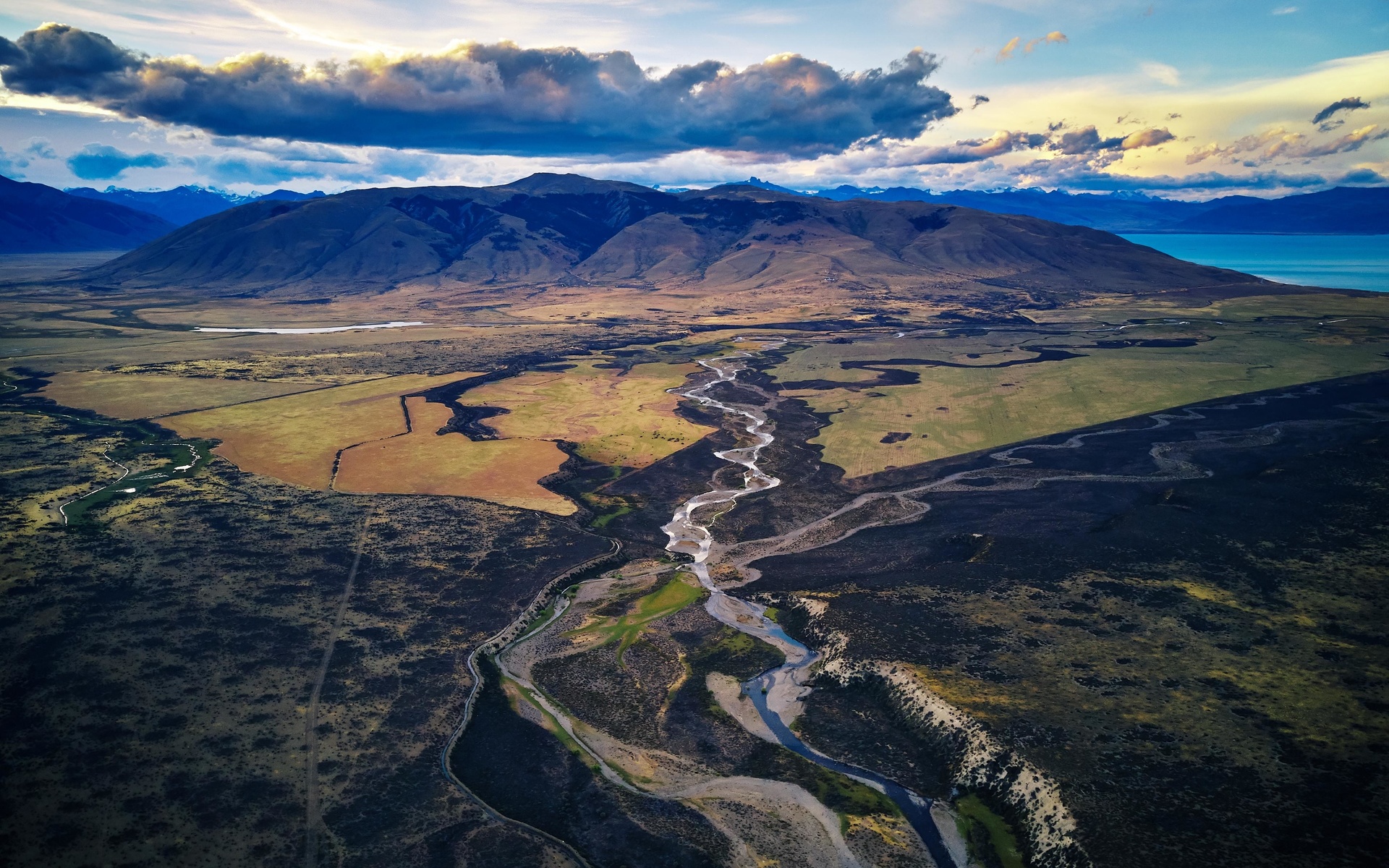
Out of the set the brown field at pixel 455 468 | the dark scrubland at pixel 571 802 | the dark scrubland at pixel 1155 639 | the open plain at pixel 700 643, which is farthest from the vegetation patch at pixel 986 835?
the brown field at pixel 455 468

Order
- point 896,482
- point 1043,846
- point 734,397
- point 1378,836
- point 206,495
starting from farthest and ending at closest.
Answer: point 734,397 < point 896,482 < point 206,495 < point 1043,846 < point 1378,836

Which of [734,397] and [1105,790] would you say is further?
[734,397]

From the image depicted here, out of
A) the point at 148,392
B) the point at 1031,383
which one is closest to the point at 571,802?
the point at 1031,383

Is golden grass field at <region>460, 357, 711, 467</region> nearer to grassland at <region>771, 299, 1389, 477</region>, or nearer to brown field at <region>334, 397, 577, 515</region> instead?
brown field at <region>334, 397, 577, 515</region>

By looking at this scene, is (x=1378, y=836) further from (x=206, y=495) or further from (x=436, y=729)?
(x=206, y=495)

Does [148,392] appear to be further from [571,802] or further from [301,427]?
[571,802]

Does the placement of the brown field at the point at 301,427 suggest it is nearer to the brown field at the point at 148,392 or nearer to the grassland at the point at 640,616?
the brown field at the point at 148,392

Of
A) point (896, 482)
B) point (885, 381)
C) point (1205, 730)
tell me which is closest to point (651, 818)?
point (1205, 730)
